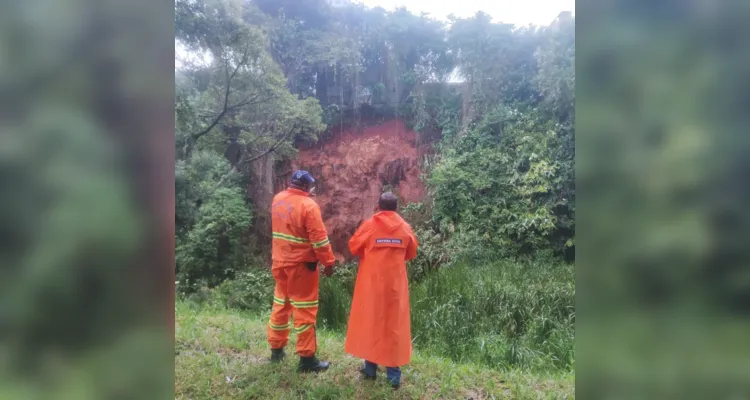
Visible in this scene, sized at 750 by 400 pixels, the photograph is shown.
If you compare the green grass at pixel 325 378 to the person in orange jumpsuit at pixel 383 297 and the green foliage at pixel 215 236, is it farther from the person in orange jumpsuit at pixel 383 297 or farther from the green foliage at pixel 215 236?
the green foliage at pixel 215 236

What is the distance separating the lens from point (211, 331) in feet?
16.7

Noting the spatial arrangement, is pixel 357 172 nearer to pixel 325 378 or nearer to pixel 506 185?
pixel 506 185

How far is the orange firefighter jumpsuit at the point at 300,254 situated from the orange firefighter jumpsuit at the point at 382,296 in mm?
320

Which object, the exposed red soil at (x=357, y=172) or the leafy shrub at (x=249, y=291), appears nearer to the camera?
the leafy shrub at (x=249, y=291)

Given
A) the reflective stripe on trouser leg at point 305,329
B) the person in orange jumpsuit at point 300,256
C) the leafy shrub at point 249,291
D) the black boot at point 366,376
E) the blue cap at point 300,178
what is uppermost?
the blue cap at point 300,178

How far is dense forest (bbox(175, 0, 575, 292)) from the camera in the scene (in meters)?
8.03

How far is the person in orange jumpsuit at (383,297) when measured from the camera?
3598mm

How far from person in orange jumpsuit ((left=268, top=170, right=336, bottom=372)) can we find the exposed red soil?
5.95 metres
